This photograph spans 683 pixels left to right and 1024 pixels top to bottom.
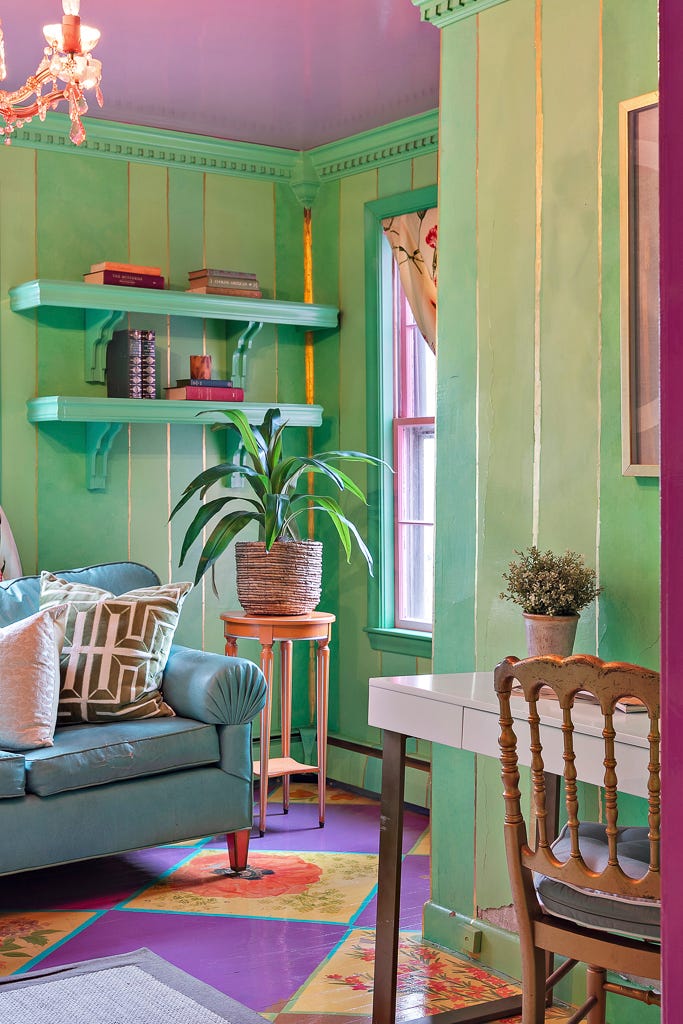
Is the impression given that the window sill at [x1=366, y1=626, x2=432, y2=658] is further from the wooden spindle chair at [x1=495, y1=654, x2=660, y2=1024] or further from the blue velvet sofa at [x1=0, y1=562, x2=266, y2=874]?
the wooden spindle chair at [x1=495, y1=654, x2=660, y2=1024]

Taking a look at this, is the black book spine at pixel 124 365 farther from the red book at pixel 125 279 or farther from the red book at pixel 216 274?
the red book at pixel 216 274

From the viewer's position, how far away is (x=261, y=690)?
3.85 m

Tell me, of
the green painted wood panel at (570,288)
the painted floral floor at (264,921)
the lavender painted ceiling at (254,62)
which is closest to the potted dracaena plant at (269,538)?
the painted floral floor at (264,921)

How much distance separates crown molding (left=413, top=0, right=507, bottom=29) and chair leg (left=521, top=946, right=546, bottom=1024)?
7.93 ft

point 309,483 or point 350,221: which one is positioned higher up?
point 350,221

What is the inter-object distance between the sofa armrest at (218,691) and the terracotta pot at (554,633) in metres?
1.38

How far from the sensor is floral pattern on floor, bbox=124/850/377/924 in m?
3.53

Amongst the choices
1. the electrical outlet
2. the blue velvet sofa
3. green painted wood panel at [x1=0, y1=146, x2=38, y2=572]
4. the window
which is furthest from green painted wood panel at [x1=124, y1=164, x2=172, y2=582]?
the electrical outlet

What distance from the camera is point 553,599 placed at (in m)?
2.68

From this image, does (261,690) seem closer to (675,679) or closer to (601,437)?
(601,437)

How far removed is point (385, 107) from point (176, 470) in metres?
1.72

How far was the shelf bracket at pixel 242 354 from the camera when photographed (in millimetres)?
5016

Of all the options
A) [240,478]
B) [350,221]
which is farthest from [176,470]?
[350,221]

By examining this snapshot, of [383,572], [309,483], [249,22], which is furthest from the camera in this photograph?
[309,483]
